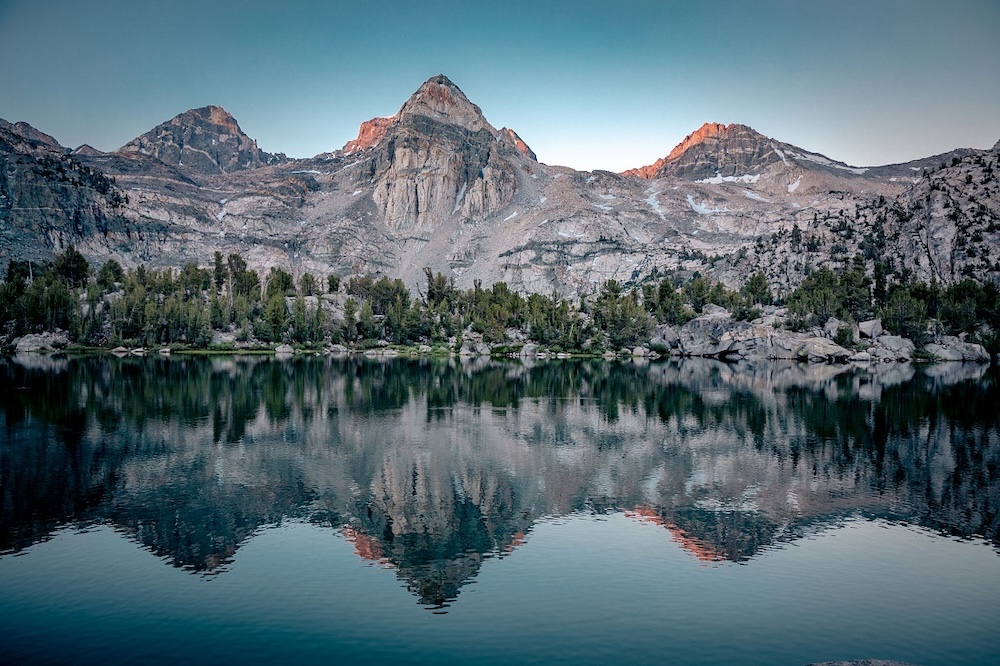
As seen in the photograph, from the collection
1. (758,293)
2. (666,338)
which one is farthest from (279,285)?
(758,293)

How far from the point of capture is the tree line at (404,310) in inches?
5000

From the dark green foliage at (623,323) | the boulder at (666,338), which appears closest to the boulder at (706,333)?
the boulder at (666,338)

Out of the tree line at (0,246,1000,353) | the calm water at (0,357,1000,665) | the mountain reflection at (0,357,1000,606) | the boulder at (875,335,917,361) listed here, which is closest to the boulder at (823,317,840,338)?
the tree line at (0,246,1000,353)

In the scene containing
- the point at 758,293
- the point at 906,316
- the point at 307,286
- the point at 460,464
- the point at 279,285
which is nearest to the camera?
the point at 460,464

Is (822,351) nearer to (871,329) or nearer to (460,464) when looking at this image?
(871,329)

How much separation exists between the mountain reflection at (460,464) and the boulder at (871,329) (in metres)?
65.1

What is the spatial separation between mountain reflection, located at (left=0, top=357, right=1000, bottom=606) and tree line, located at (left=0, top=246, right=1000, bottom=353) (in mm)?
65766

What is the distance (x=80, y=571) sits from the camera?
64.5 ft

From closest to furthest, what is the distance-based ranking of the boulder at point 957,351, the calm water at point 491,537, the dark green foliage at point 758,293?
the calm water at point 491,537 < the boulder at point 957,351 < the dark green foliage at point 758,293

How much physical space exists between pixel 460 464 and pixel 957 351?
124493 mm

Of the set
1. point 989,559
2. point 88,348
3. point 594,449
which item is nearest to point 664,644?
point 989,559

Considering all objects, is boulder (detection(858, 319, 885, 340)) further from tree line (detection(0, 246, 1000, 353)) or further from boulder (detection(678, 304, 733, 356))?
boulder (detection(678, 304, 733, 356))

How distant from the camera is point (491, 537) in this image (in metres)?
23.8

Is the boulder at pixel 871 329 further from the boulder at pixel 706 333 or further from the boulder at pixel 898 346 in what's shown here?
the boulder at pixel 706 333
